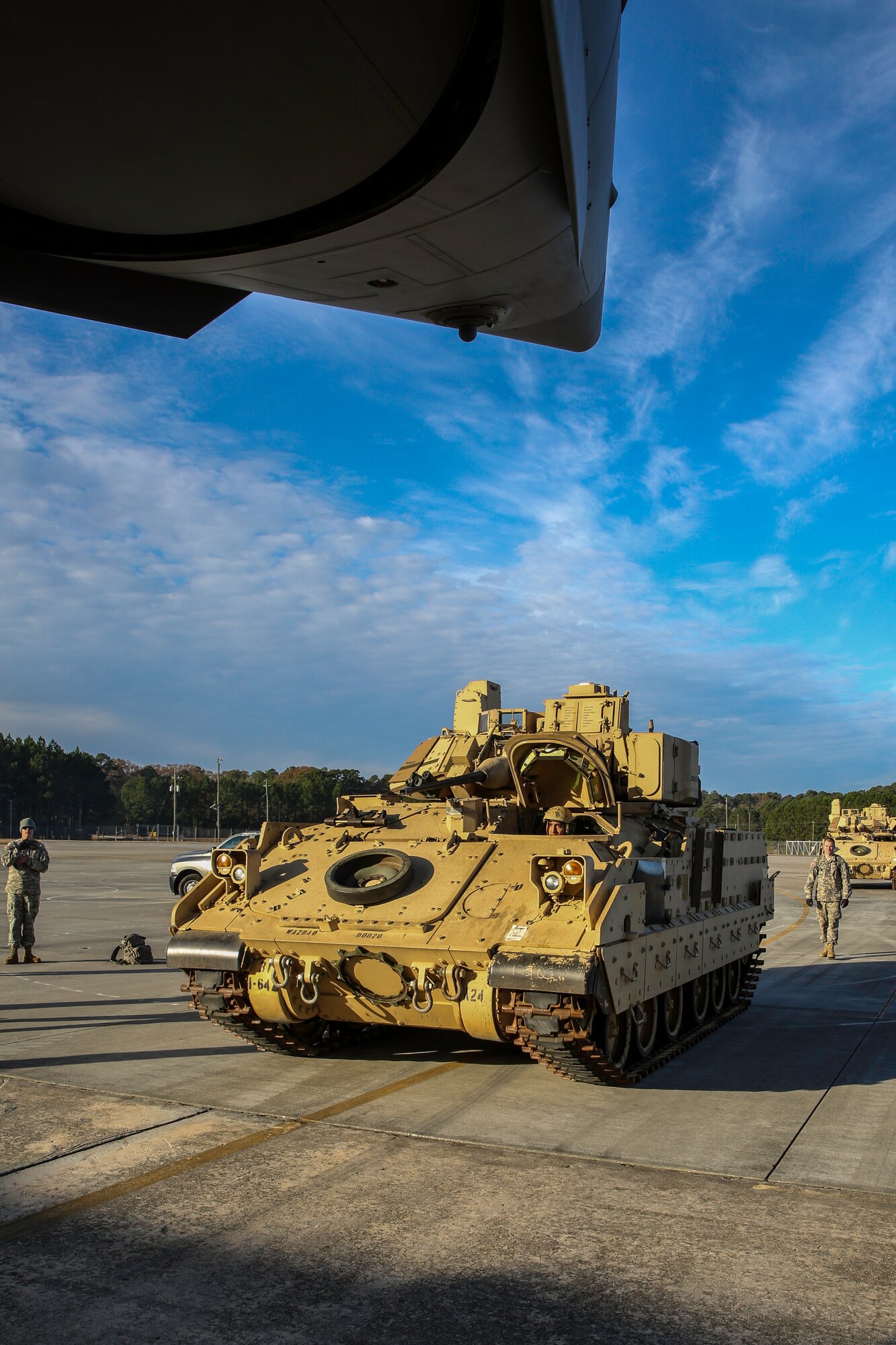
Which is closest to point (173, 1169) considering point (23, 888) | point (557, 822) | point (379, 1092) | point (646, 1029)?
point (379, 1092)

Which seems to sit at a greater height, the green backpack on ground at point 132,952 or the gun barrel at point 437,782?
the gun barrel at point 437,782

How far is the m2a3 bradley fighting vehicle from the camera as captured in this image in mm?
6984

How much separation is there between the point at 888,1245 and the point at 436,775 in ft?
22.2

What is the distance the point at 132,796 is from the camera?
3974 inches

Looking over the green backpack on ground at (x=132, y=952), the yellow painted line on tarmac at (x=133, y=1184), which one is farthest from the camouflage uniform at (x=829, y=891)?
the yellow painted line on tarmac at (x=133, y=1184)

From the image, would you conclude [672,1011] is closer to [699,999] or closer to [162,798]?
[699,999]

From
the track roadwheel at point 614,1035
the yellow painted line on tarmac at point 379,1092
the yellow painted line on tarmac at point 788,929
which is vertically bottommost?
the yellow painted line on tarmac at point 788,929

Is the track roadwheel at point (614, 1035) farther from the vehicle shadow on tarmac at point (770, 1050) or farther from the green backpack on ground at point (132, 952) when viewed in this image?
the green backpack on ground at point (132, 952)

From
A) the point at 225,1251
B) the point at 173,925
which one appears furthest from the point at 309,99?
the point at 173,925

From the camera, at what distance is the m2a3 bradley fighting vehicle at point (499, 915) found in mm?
6984

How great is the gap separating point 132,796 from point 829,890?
9251cm

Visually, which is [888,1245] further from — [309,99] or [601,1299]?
[309,99]

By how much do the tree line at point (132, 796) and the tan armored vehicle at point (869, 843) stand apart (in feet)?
161

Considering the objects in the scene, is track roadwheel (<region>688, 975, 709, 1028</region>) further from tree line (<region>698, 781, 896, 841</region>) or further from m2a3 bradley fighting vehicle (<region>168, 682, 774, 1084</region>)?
tree line (<region>698, 781, 896, 841</region>)
